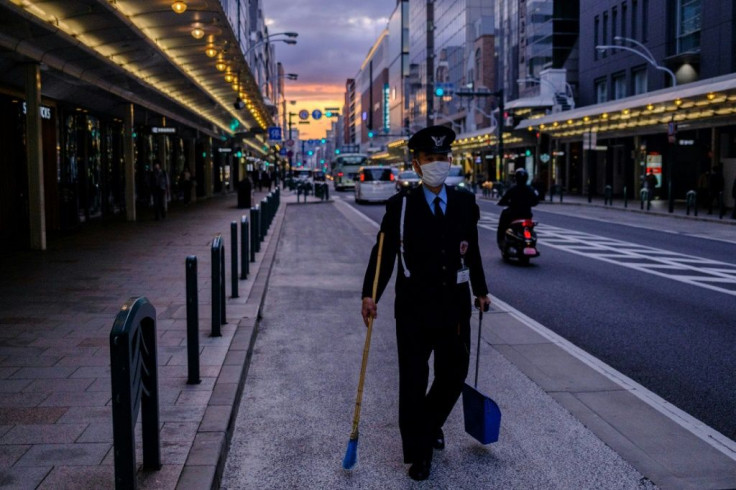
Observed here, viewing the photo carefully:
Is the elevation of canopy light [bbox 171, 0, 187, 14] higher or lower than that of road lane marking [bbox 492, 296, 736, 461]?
higher

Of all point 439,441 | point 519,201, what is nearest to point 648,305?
point 519,201

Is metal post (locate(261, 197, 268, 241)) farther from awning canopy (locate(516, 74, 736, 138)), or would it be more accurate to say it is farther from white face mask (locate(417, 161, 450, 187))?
awning canopy (locate(516, 74, 736, 138))

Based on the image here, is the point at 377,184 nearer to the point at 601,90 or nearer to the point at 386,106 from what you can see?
the point at 601,90

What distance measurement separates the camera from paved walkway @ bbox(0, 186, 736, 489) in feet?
14.5

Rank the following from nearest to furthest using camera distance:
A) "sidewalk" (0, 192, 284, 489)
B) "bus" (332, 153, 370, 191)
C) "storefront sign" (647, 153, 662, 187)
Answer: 1. "sidewalk" (0, 192, 284, 489)
2. "storefront sign" (647, 153, 662, 187)
3. "bus" (332, 153, 370, 191)

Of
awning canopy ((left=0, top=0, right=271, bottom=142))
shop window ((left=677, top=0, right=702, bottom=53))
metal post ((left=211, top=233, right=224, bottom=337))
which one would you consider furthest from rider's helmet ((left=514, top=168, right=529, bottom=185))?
shop window ((left=677, top=0, right=702, bottom=53))

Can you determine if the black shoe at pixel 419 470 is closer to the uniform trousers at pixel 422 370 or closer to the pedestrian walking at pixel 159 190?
the uniform trousers at pixel 422 370

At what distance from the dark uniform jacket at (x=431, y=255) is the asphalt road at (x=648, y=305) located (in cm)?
225

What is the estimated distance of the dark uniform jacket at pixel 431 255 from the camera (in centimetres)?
439

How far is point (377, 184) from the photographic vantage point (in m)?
39.9

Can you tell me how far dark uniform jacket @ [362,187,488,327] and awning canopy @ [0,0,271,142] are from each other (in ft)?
27.2

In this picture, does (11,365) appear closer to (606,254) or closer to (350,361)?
(350,361)

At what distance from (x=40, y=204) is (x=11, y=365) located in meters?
9.84

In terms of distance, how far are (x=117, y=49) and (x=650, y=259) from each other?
12.2 meters
